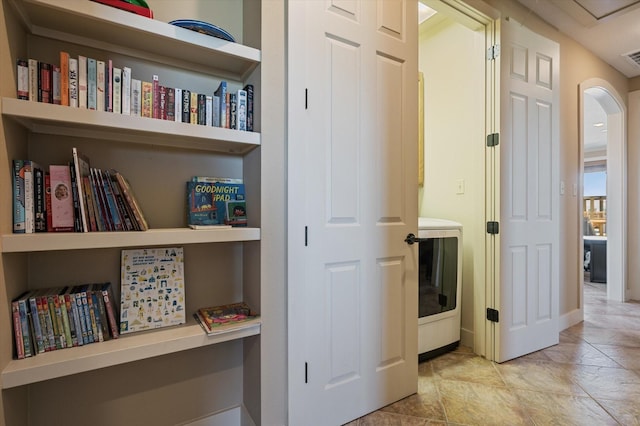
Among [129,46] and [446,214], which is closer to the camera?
[129,46]

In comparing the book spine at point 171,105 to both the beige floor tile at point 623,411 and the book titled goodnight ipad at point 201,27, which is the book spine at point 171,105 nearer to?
the book titled goodnight ipad at point 201,27

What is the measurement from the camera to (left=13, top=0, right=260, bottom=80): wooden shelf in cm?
108

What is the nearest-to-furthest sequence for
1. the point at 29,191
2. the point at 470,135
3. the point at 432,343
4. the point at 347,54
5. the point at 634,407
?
the point at 29,191 → the point at 347,54 → the point at 634,407 → the point at 432,343 → the point at 470,135

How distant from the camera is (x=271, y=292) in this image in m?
1.40

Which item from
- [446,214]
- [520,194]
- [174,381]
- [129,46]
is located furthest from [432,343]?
[129,46]

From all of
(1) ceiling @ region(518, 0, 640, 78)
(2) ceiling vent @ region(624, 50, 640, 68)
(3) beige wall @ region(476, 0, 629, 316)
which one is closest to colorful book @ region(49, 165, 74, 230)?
(1) ceiling @ region(518, 0, 640, 78)

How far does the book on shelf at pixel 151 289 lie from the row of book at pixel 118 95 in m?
0.57

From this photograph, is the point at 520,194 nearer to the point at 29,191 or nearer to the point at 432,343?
the point at 432,343

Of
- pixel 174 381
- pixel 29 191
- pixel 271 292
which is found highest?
pixel 29 191

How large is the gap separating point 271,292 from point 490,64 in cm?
216

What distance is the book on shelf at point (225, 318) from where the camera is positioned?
4.27ft

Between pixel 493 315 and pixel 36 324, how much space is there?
8.18 feet

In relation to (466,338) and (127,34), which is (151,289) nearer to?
(127,34)

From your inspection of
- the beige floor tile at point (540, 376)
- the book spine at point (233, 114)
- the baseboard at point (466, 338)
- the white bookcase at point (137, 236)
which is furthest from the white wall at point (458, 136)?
the book spine at point (233, 114)
